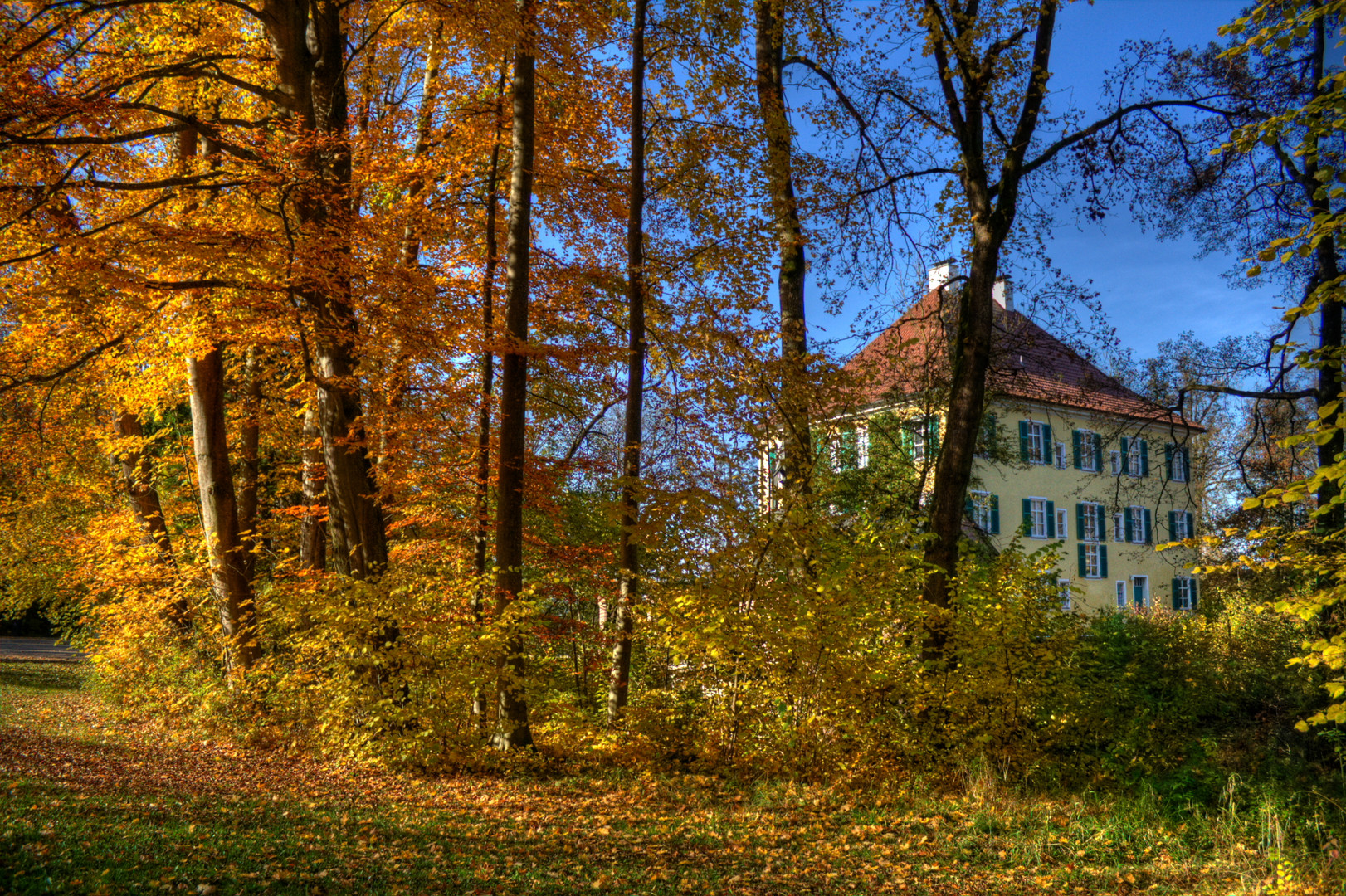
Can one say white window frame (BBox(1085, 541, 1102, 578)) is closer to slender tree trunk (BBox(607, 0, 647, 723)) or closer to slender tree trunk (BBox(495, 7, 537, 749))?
slender tree trunk (BBox(607, 0, 647, 723))

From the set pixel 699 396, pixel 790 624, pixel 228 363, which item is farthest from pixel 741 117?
pixel 228 363

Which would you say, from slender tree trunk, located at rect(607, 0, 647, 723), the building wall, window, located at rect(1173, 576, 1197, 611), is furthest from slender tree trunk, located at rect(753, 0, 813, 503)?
window, located at rect(1173, 576, 1197, 611)

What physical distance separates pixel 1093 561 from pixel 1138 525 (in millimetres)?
2887

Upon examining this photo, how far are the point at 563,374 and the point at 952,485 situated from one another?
6.32 metres

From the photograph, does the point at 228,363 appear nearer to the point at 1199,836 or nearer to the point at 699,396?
the point at 699,396

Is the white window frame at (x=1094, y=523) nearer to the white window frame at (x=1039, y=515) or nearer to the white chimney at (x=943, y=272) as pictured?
the white window frame at (x=1039, y=515)

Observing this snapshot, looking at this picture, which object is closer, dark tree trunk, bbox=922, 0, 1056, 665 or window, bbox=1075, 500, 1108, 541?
dark tree trunk, bbox=922, 0, 1056, 665

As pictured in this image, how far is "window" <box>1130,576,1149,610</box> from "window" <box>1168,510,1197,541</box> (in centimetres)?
190

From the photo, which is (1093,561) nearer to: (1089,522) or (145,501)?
(1089,522)

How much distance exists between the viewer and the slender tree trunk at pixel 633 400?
32.3 ft

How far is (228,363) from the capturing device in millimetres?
15734

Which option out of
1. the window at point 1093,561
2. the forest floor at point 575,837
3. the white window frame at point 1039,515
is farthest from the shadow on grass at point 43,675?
the window at point 1093,561

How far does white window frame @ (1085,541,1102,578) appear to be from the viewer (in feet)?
94.5

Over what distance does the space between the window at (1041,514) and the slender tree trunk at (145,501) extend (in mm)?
23214
